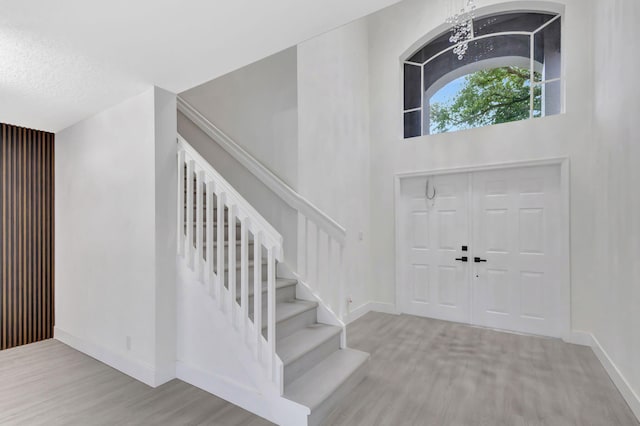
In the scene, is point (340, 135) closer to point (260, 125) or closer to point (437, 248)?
point (260, 125)

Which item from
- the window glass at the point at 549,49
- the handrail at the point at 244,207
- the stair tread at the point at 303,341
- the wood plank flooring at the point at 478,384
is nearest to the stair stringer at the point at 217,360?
the stair tread at the point at 303,341

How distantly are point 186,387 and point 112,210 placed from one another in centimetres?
166

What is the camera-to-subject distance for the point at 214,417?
2.06 m

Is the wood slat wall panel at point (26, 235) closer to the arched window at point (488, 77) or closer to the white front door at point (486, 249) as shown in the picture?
the white front door at point (486, 249)

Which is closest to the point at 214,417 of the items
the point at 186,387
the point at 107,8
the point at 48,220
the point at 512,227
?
the point at 186,387

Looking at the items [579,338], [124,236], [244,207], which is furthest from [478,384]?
[124,236]

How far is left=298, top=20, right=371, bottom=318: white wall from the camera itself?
11.7 ft

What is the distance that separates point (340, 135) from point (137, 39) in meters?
2.67

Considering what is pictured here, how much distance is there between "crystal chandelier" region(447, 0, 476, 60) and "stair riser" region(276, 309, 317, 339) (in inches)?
146

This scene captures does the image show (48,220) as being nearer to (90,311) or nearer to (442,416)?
(90,311)

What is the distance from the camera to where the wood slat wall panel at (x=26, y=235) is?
3.26 metres

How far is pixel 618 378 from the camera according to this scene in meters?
2.48

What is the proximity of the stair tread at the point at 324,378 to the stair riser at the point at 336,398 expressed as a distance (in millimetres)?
35

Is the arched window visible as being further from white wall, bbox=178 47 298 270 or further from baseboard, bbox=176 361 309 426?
baseboard, bbox=176 361 309 426
